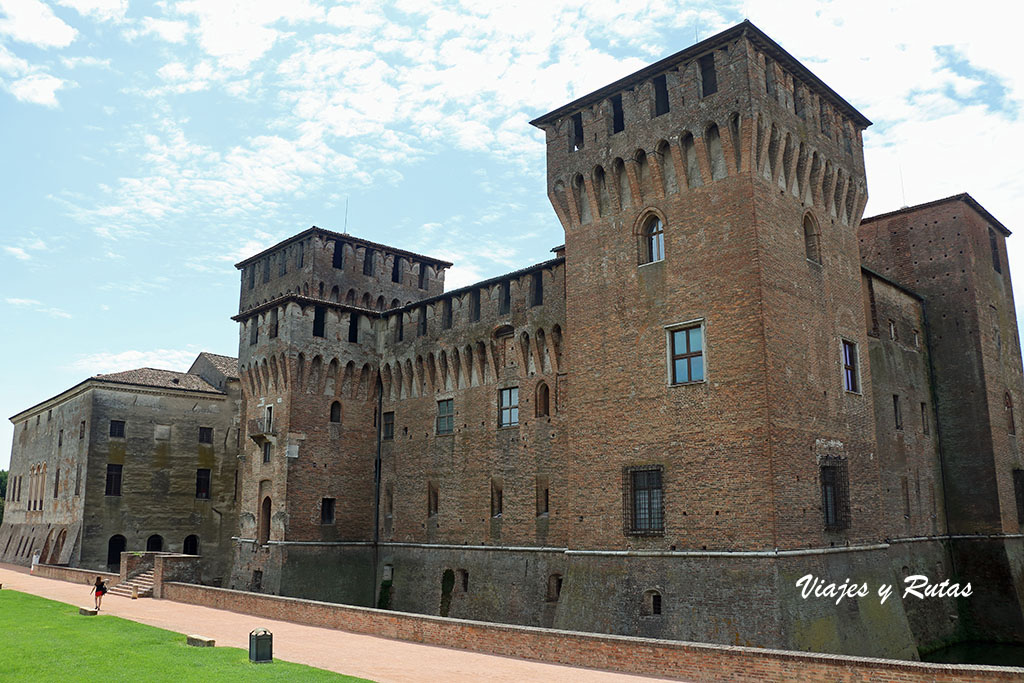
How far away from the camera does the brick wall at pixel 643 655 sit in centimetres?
1278

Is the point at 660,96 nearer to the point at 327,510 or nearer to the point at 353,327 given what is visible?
the point at 353,327

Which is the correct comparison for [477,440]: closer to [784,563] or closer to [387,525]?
[387,525]

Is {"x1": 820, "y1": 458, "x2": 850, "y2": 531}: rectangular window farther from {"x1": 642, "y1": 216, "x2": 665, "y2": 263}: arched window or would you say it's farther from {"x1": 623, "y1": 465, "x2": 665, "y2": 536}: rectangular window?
{"x1": 642, "y1": 216, "x2": 665, "y2": 263}: arched window

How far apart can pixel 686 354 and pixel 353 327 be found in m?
16.7

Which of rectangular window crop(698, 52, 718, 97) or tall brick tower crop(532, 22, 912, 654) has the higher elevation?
rectangular window crop(698, 52, 718, 97)

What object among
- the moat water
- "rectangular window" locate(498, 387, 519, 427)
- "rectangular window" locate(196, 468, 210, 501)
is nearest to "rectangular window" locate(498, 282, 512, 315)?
"rectangular window" locate(498, 387, 519, 427)

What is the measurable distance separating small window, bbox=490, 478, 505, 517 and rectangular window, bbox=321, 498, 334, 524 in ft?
23.7

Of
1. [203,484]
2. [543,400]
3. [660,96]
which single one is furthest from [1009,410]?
[203,484]

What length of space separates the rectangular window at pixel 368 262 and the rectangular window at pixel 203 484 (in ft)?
46.5

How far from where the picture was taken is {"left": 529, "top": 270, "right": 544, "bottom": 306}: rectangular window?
26812 millimetres

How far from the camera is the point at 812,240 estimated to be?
22125mm

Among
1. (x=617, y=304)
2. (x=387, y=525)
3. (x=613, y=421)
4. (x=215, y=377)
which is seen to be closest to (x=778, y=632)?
(x=613, y=421)

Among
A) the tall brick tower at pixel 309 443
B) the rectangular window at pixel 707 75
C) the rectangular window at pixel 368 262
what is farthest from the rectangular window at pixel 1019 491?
the rectangular window at pixel 368 262

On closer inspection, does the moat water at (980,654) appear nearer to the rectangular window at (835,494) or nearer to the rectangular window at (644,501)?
the rectangular window at (835,494)
